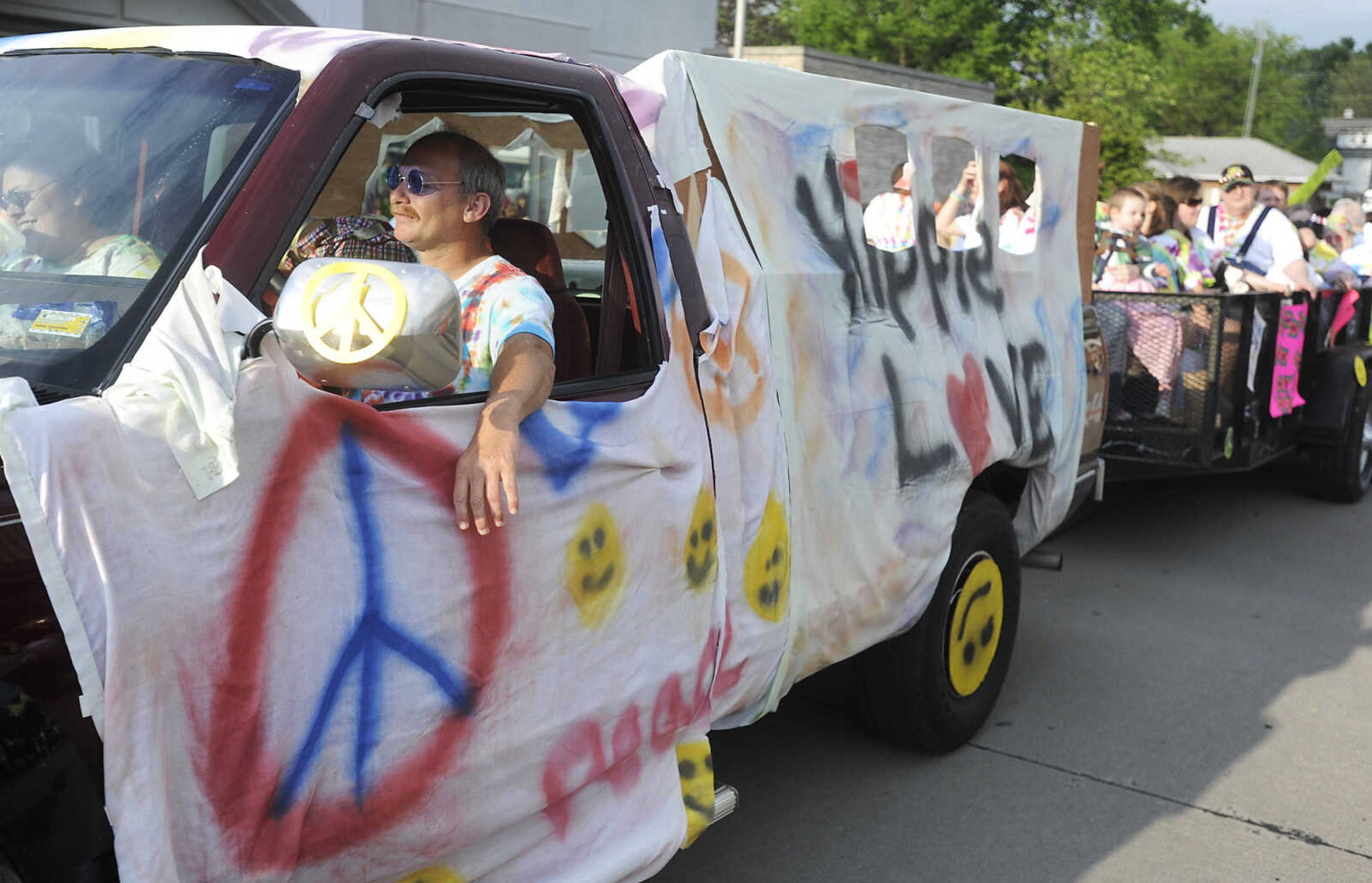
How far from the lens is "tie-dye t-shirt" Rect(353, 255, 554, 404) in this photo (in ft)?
8.08

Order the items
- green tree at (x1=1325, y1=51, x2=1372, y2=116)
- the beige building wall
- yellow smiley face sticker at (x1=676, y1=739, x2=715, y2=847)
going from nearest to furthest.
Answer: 1. yellow smiley face sticker at (x1=676, y1=739, x2=715, y2=847)
2. the beige building wall
3. green tree at (x1=1325, y1=51, x2=1372, y2=116)

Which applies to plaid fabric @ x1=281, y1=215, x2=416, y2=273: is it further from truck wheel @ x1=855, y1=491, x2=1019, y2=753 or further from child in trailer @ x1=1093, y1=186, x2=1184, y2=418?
child in trailer @ x1=1093, y1=186, x2=1184, y2=418

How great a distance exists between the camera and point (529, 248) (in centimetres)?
352

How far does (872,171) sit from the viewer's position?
3.50 m

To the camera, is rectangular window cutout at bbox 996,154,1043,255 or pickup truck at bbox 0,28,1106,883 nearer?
pickup truck at bbox 0,28,1106,883

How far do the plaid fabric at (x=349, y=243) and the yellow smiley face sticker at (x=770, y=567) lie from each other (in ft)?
3.38

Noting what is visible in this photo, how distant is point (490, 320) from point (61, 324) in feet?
2.58

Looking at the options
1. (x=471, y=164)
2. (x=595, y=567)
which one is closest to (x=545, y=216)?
(x=471, y=164)

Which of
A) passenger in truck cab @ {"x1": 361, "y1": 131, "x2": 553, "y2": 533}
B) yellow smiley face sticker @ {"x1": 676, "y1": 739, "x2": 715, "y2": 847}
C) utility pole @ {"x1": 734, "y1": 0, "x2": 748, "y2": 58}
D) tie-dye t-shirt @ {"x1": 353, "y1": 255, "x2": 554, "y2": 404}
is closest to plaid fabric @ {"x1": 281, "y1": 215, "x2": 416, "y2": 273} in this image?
passenger in truck cab @ {"x1": 361, "y1": 131, "x2": 553, "y2": 533}

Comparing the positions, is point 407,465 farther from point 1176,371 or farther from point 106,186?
point 1176,371

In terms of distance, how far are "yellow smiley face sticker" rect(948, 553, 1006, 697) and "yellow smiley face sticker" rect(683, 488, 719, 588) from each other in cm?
153

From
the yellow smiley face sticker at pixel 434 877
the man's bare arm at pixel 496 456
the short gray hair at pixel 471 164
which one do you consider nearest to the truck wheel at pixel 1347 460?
the short gray hair at pixel 471 164

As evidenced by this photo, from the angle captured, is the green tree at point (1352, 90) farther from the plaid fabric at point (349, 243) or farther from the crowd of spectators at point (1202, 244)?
the plaid fabric at point (349, 243)

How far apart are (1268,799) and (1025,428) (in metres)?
1.41
